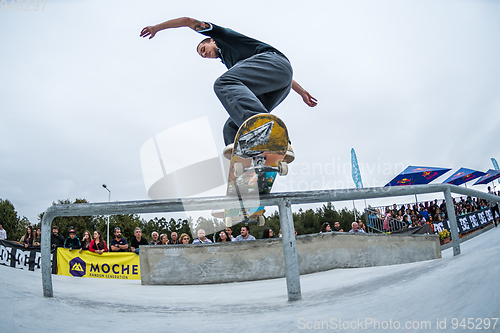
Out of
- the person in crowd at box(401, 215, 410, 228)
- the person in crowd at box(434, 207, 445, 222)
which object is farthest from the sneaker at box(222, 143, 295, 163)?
the person in crowd at box(401, 215, 410, 228)

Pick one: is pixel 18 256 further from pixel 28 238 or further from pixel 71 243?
pixel 71 243

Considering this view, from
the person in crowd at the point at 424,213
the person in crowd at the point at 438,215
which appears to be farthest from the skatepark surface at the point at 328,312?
the person in crowd at the point at 424,213

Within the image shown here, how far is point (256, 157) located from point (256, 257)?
5.19 m

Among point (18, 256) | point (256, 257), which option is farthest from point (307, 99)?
point (18, 256)

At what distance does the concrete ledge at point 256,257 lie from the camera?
6191 mm

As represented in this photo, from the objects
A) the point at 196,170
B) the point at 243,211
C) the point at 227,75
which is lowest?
the point at 243,211

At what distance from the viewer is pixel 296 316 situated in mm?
1259

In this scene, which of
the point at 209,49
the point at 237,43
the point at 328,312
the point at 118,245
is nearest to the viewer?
the point at 328,312

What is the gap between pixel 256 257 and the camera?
264 inches

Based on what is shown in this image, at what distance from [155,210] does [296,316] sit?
969 millimetres

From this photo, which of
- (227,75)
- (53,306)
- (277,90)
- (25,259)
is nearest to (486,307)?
(53,306)

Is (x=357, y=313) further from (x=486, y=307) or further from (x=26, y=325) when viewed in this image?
(x=26, y=325)

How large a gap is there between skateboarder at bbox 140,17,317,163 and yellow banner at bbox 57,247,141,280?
22.4ft

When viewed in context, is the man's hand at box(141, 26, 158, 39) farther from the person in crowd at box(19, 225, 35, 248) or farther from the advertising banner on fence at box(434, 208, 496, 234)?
the advertising banner on fence at box(434, 208, 496, 234)
